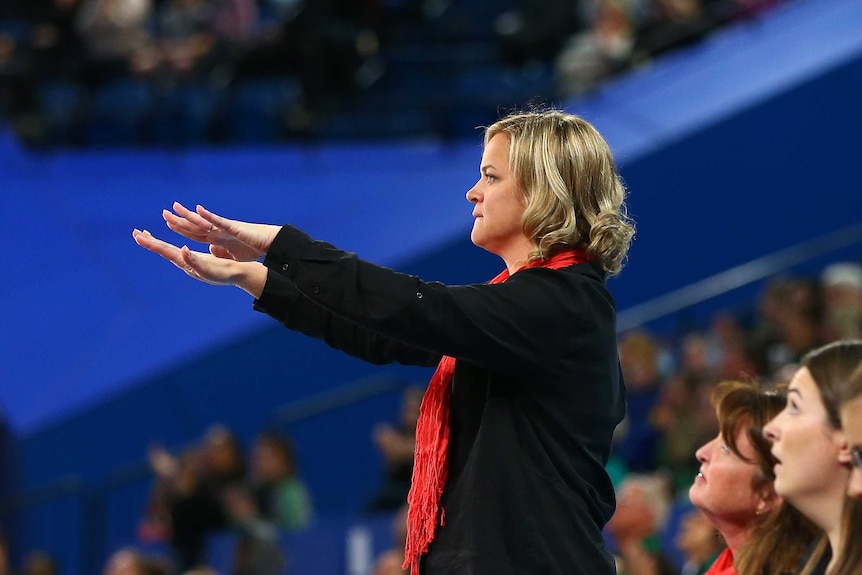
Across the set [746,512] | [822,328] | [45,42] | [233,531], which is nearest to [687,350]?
[822,328]

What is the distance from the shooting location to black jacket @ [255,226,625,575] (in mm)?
2162

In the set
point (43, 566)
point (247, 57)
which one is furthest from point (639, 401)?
point (247, 57)

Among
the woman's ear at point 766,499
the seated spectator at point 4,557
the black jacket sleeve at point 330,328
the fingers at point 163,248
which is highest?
the seated spectator at point 4,557

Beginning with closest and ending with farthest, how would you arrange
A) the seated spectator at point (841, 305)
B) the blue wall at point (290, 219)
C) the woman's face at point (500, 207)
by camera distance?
A: 1. the woman's face at point (500, 207)
2. the seated spectator at point (841, 305)
3. the blue wall at point (290, 219)

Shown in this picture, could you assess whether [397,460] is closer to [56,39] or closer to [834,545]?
[834,545]

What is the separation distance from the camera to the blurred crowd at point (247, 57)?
973 centimetres

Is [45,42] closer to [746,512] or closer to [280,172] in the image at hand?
[280,172]

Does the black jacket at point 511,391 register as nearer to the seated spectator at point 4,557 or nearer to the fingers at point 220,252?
the fingers at point 220,252

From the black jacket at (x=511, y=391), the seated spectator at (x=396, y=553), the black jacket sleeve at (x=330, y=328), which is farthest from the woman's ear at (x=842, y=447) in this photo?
the seated spectator at (x=396, y=553)

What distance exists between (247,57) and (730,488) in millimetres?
7938

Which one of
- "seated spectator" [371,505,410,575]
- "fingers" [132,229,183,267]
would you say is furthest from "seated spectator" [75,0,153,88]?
"fingers" [132,229,183,267]

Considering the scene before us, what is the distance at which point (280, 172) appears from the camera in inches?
387

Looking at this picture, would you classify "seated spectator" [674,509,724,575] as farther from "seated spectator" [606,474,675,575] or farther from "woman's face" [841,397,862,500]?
"woman's face" [841,397,862,500]

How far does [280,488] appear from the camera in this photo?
671cm
